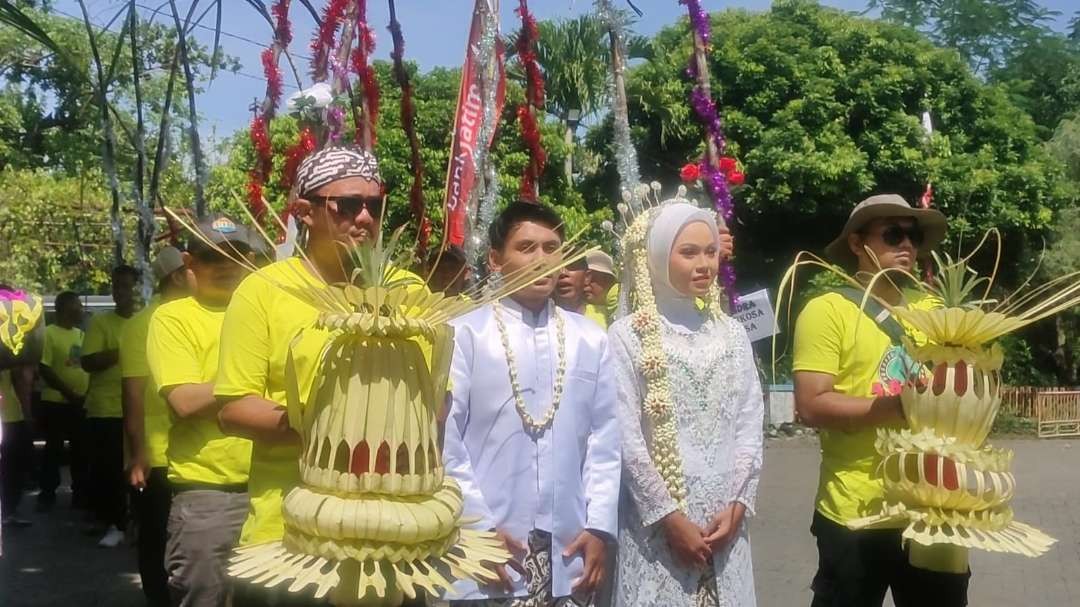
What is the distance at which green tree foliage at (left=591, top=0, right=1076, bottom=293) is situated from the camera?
59.5ft

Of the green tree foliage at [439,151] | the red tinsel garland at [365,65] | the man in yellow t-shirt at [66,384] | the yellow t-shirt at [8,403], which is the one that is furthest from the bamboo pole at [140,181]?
the green tree foliage at [439,151]

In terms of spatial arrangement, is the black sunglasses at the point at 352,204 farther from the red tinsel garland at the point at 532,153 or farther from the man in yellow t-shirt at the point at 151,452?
the red tinsel garland at the point at 532,153

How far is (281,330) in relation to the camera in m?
2.76

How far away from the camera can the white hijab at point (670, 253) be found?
11.8 feet

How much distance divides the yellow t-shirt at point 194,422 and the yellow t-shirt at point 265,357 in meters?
1.15

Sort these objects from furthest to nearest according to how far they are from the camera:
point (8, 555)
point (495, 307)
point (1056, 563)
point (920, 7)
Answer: point (920, 7) → point (8, 555) → point (1056, 563) → point (495, 307)

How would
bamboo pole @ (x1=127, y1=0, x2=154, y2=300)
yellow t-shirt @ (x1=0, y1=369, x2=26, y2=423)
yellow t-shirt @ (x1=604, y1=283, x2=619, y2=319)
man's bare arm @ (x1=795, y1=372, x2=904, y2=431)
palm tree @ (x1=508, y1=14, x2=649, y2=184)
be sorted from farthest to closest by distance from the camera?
palm tree @ (x1=508, y1=14, x2=649, y2=184) → yellow t-shirt @ (x1=0, y1=369, x2=26, y2=423) → yellow t-shirt @ (x1=604, y1=283, x2=619, y2=319) → bamboo pole @ (x1=127, y1=0, x2=154, y2=300) → man's bare arm @ (x1=795, y1=372, x2=904, y2=431)

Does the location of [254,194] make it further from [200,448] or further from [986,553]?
[986,553]

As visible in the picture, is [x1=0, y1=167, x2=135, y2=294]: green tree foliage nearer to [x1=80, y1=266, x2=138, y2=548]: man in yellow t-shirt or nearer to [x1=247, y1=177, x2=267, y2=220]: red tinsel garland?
[x1=80, y1=266, x2=138, y2=548]: man in yellow t-shirt

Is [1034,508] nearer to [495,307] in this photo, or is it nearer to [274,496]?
[495,307]

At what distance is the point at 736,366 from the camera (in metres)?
3.72

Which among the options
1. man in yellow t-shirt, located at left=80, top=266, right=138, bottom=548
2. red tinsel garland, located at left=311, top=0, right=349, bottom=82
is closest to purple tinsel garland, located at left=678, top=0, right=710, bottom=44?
red tinsel garland, located at left=311, top=0, right=349, bottom=82

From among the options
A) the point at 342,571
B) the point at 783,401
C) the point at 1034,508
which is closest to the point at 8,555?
the point at 342,571

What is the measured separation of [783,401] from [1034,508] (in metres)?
7.09
